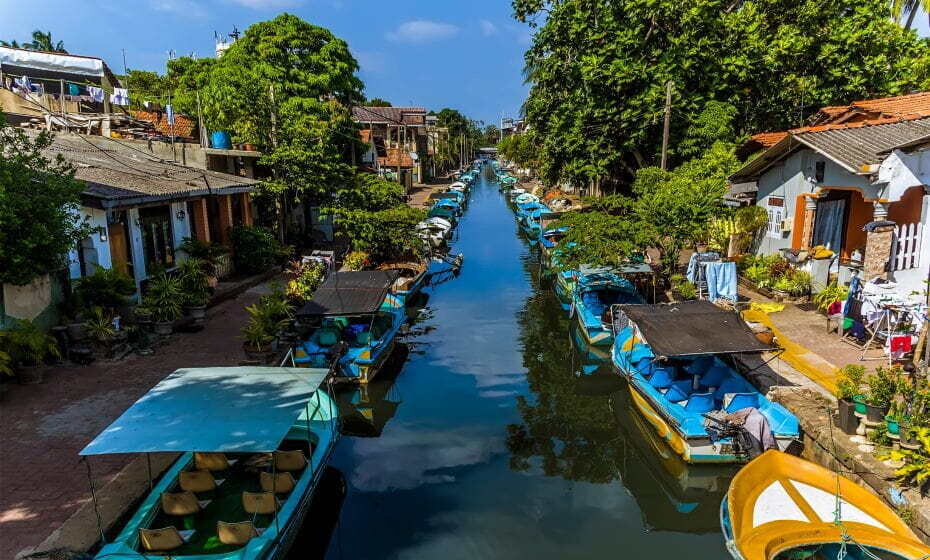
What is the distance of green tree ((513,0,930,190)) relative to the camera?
24.8m

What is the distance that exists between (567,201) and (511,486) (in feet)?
113

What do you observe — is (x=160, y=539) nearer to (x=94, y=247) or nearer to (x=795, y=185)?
(x=94, y=247)

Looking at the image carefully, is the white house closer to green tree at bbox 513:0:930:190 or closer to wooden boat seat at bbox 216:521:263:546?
green tree at bbox 513:0:930:190

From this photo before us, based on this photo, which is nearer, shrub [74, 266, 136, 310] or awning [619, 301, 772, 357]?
awning [619, 301, 772, 357]

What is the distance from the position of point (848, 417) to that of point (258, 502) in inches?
356

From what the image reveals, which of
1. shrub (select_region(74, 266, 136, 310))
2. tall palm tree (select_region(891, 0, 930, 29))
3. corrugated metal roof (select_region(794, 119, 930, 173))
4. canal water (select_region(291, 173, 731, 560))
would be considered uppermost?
tall palm tree (select_region(891, 0, 930, 29))

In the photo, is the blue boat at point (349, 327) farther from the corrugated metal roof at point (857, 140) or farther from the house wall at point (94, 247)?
the corrugated metal roof at point (857, 140)

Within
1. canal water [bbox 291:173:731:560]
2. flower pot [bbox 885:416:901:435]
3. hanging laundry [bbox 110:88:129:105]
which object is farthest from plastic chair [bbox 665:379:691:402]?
hanging laundry [bbox 110:88:129:105]

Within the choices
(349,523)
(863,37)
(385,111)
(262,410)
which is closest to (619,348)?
(349,523)

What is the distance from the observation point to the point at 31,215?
37.3ft

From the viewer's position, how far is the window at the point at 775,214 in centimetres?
1822

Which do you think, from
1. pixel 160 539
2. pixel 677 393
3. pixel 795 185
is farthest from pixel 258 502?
pixel 795 185

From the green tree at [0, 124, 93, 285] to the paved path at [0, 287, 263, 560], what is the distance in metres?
2.40

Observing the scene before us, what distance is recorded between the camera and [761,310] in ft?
51.5
